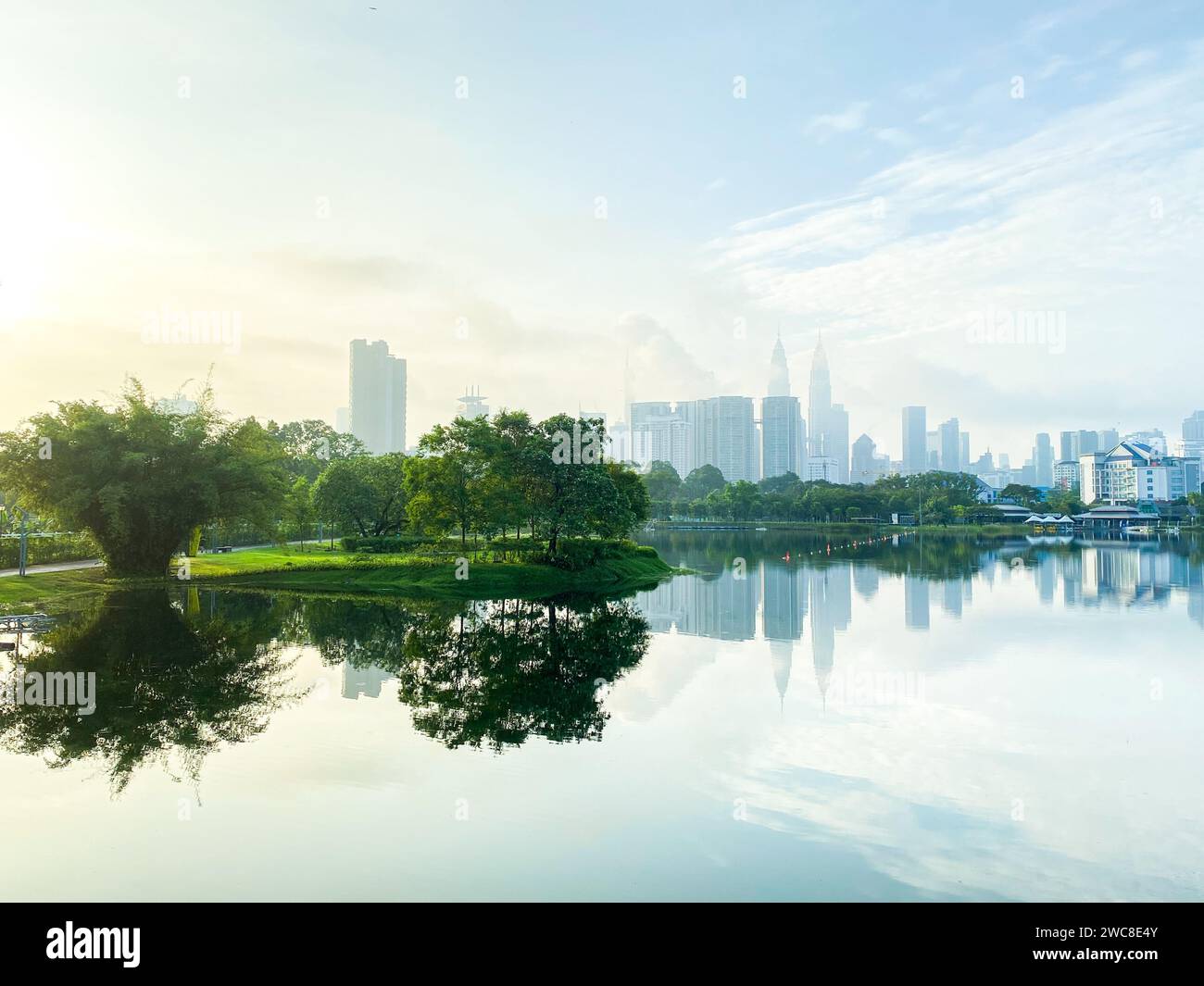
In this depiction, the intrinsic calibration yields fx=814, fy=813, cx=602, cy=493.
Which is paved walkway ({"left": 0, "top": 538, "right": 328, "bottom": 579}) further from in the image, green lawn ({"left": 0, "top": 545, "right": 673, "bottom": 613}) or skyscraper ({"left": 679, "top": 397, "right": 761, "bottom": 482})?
skyscraper ({"left": 679, "top": 397, "right": 761, "bottom": 482})

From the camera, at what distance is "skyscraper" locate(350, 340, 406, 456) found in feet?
508

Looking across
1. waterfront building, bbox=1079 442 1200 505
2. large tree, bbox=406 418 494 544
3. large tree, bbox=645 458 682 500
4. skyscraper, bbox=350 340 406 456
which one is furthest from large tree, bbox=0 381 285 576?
waterfront building, bbox=1079 442 1200 505

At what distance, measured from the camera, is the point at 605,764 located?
1123 centimetres

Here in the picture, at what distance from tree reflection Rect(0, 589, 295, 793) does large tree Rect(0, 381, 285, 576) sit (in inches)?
309

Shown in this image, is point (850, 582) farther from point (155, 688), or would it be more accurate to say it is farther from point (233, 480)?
point (155, 688)

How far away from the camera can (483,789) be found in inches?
397

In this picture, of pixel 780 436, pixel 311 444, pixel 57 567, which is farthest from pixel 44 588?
pixel 780 436

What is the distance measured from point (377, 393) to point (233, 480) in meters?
129

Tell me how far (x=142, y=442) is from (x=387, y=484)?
1491 centimetres

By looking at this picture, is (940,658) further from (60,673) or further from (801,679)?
(60,673)

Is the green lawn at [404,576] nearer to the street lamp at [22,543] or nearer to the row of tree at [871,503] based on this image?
the street lamp at [22,543]
